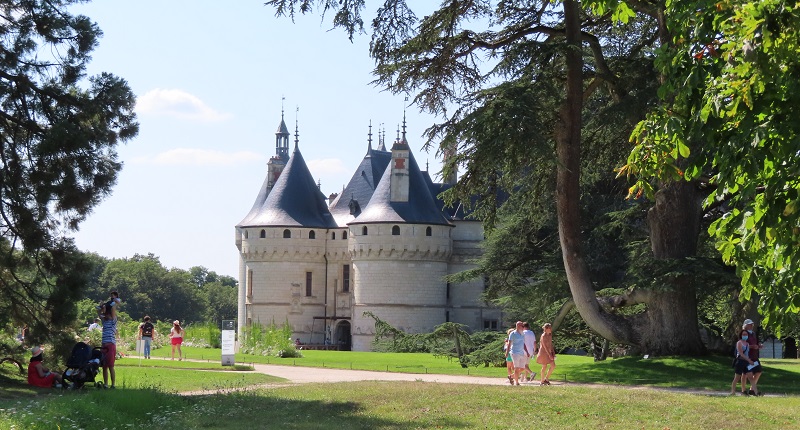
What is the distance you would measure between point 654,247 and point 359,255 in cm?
2861

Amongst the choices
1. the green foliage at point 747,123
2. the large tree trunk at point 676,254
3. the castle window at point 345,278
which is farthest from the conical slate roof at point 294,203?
the green foliage at point 747,123

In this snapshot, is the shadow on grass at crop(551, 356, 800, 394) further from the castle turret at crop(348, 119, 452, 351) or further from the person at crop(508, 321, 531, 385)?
the castle turret at crop(348, 119, 452, 351)

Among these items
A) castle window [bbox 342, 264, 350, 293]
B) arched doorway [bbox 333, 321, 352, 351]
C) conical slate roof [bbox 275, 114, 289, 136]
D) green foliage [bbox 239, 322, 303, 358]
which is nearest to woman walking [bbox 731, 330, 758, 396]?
green foliage [bbox 239, 322, 303, 358]

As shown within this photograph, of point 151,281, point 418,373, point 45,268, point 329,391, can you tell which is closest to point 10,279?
point 45,268

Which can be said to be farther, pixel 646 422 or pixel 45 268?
pixel 45 268

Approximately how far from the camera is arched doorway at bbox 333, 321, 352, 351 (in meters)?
50.9

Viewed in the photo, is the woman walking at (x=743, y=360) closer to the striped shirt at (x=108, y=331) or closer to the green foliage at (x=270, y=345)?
the striped shirt at (x=108, y=331)

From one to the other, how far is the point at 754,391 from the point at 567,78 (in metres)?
6.77

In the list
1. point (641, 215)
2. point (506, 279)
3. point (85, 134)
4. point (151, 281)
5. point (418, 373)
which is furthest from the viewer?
point (151, 281)

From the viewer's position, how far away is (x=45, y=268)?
1441 cm

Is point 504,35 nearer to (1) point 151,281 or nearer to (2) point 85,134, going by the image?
(2) point 85,134

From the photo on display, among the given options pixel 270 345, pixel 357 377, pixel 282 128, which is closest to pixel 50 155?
pixel 357 377

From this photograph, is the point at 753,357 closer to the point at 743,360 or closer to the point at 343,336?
the point at 743,360

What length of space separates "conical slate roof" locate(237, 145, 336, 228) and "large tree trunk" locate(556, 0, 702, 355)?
104 feet
